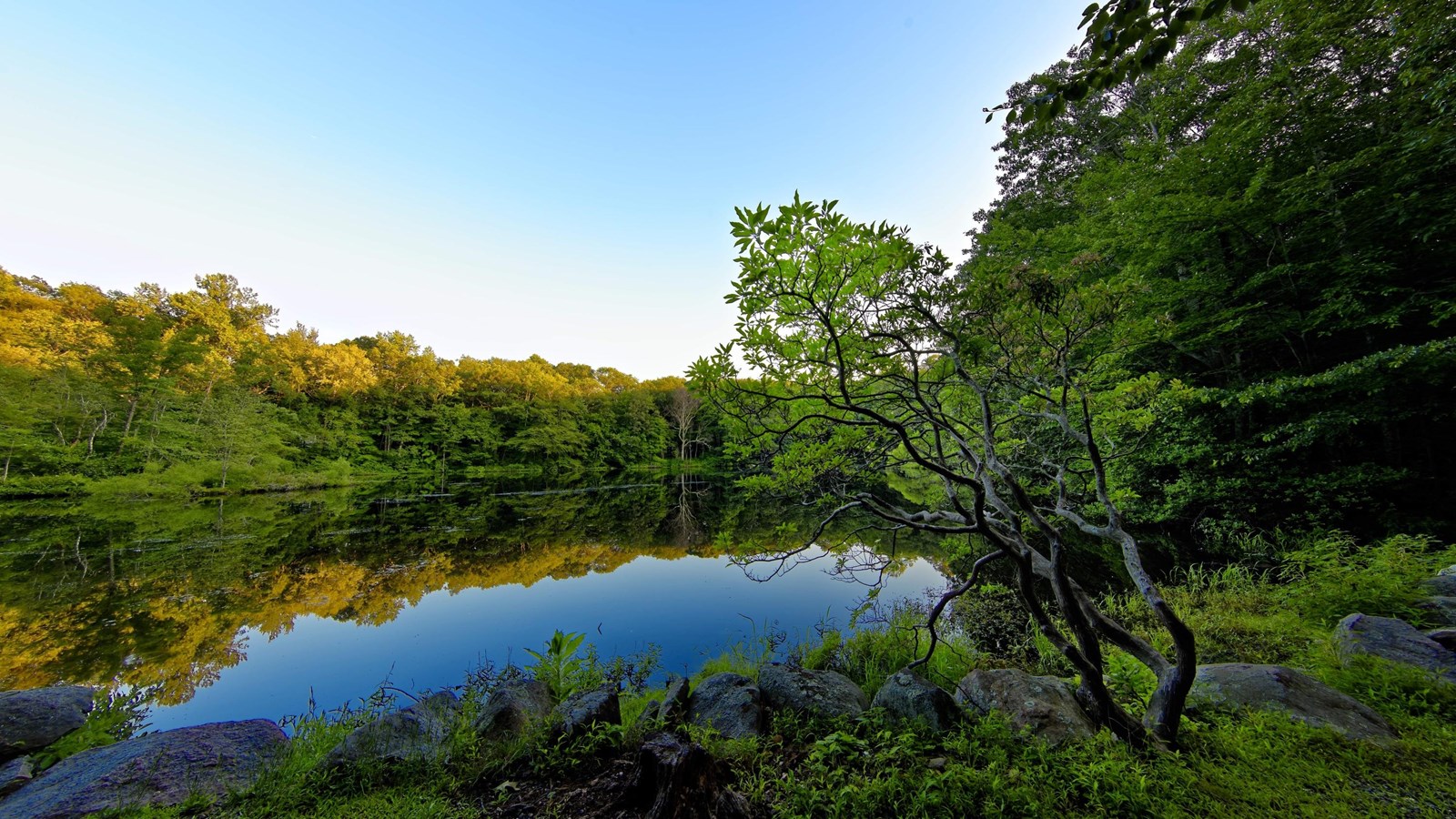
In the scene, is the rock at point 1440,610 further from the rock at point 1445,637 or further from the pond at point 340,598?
the pond at point 340,598

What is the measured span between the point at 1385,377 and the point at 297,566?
20487 millimetres

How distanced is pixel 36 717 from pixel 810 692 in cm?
622

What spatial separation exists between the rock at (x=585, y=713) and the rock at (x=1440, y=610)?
23.6 feet

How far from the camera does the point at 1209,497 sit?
31.1 ft

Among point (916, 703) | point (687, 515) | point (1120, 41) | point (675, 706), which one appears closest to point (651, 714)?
point (675, 706)

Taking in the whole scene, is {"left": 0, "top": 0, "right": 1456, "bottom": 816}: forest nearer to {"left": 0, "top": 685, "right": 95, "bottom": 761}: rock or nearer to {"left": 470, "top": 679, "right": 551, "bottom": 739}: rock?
{"left": 470, "top": 679, "right": 551, "bottom": 739}: rock

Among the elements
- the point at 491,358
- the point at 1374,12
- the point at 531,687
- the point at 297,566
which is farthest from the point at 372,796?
the point at 491,358

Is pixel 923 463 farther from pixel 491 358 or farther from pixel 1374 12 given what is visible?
pixel 491 358

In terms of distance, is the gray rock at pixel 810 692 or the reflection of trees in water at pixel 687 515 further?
the reflection of trees in water at pixel 687 515

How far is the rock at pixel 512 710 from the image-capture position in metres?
3.65

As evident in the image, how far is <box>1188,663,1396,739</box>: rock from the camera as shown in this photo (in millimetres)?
2699

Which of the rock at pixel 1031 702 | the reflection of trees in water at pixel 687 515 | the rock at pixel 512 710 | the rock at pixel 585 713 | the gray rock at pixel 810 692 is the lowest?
the reflection of trees in water at pixel 687 515

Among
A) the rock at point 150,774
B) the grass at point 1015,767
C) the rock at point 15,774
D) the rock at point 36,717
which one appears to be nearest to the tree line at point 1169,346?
the grass at point 1015,767

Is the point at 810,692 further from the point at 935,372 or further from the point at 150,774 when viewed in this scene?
the point at 150,774
